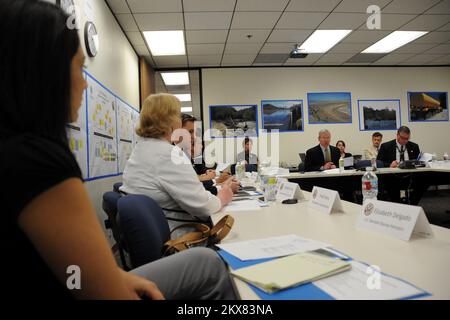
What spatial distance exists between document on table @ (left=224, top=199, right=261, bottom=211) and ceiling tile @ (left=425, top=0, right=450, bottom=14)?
4027 millimetres

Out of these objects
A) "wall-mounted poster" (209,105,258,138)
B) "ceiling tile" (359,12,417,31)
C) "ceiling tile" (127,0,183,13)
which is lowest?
"wall-mounted poster" (209,105,258,138)

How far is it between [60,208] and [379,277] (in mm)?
659

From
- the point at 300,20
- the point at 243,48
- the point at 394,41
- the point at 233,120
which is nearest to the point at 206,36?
the point at 243,48

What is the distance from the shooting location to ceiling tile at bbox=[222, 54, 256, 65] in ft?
17.6

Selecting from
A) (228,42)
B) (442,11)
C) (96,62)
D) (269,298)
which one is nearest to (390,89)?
(442,11)

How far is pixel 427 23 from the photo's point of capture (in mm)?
4316

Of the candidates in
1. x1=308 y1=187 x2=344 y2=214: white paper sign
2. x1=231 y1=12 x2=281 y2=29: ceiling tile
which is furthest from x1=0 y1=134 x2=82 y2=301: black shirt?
x1=231 y1=12 x2=281 y2=29: ceiling tile

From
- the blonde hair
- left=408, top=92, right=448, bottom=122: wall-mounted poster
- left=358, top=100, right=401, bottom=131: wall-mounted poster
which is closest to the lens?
the blonde hair

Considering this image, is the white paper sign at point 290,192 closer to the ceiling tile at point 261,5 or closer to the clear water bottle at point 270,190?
the clear water bottle at point 270,190

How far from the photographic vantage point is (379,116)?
6230 millimetres

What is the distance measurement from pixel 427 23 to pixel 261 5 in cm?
263

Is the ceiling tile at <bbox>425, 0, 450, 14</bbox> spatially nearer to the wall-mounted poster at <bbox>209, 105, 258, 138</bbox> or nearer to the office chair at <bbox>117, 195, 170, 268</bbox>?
the wall-mounted poster at <bbox>209, 105, 258, 138</bbox>

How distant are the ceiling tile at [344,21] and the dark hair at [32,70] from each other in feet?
13.8

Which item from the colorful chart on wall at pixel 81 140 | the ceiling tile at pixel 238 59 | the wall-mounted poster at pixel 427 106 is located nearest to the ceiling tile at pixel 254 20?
the ceiling tile at pixel 238 59
